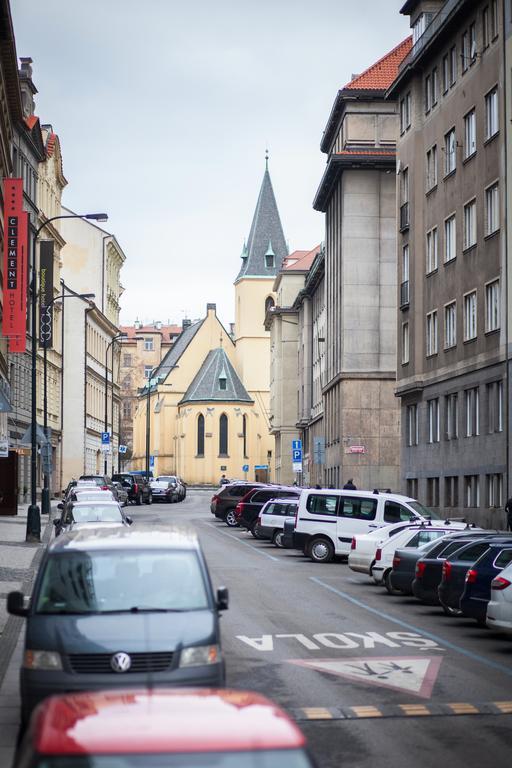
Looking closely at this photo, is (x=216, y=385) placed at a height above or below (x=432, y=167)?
below

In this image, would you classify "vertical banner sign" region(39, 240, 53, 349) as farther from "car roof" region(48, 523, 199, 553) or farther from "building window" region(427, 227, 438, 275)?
"car roof" region(48, 523, 199, 553)

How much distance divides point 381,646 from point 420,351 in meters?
33.7

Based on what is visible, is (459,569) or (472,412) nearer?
(459,569)

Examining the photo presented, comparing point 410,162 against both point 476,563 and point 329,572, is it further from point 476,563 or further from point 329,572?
point 476,563

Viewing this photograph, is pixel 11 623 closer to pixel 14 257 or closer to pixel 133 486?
pixel 14 257

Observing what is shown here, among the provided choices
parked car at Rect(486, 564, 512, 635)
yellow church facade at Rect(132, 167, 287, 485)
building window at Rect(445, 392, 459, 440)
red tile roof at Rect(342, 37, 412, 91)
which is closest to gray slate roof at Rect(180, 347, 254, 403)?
yellow church facade at Rect(132, 167, 287, 485)

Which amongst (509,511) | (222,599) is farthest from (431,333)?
(222,599)

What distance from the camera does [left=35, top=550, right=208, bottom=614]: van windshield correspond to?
417 inches

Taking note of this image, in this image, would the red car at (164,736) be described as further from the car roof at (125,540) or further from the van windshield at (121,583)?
the car roof at (125,540)

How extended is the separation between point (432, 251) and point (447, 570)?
30383 millimetres

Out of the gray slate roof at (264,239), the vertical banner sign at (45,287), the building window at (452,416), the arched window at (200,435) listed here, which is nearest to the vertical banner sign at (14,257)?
the vertical banner sign at (45,287)

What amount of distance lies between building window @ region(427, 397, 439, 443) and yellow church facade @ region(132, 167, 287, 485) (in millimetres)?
80396

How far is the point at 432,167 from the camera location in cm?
4938

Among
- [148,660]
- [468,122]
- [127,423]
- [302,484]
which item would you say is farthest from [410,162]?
[127,423]
